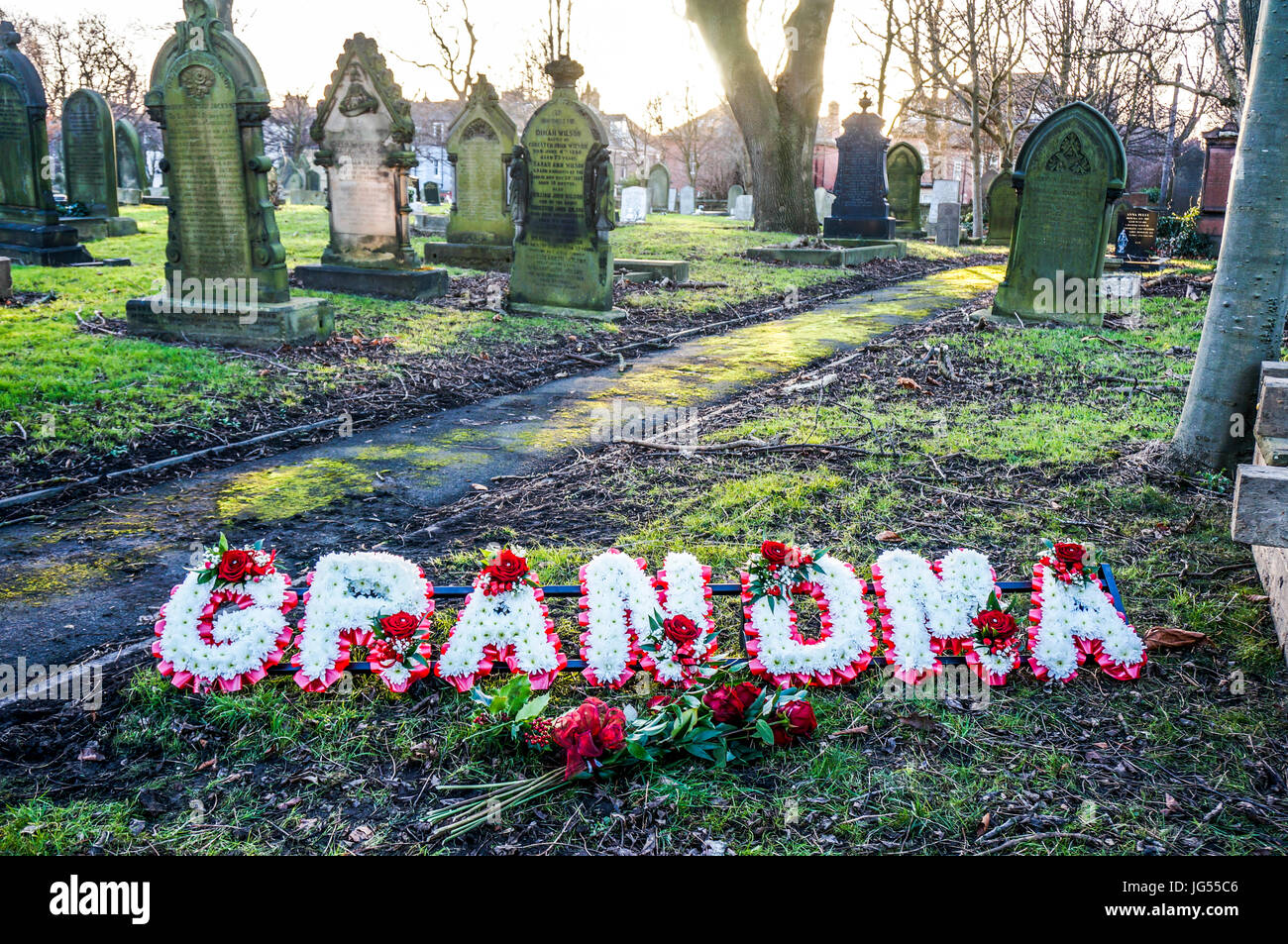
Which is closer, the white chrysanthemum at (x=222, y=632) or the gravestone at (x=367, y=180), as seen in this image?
the white chrysanthemum at (x=222, y=632)

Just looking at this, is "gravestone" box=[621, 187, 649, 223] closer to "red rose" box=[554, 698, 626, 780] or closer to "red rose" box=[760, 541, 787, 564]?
"red rose" box=[760, 541, 787, 564]

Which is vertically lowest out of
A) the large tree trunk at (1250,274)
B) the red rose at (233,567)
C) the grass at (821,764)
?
the grass at (821,764)

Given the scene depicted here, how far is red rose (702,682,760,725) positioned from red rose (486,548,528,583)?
79 cm

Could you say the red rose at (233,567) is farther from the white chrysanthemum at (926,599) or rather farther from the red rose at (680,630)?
the white chrysanthemum at (926,599)

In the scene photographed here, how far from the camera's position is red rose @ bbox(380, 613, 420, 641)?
3.00m

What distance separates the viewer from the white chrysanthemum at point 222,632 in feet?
9.69

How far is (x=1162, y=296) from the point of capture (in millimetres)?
13516

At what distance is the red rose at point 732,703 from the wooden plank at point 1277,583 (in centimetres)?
194

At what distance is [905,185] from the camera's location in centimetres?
2553

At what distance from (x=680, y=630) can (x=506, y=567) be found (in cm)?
61

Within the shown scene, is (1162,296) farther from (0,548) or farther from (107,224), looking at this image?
(107,224)

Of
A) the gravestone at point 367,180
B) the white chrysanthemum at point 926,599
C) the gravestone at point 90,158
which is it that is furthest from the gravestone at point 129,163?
the white chrysanthemum at point 926,599

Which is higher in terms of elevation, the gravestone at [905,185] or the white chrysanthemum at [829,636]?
the gravestone at [905,185]

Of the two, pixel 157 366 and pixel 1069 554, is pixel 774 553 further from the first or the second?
pixel 157 366
